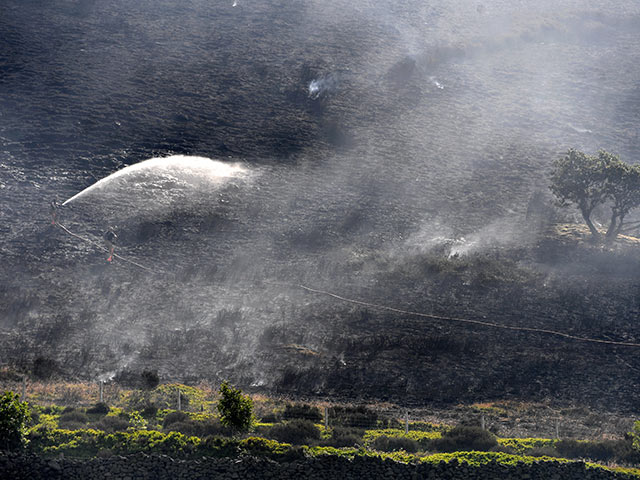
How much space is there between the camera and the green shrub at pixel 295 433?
28.3 m

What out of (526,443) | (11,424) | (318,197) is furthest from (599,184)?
(11,424)

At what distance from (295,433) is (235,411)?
7.82 feet

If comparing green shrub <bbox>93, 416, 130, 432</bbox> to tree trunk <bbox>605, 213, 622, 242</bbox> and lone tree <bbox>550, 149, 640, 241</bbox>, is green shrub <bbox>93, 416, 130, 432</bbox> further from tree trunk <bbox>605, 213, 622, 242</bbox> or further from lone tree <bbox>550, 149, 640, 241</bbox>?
tree trunk <bbox>605, 213, 622, 242</bbox>

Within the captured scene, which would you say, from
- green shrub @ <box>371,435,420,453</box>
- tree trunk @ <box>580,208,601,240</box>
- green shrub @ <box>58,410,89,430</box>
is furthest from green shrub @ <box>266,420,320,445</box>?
tree trunk @ <box>580,208,601,240</box>

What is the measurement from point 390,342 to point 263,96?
3473cm

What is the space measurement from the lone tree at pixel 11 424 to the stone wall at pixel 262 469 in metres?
0.59

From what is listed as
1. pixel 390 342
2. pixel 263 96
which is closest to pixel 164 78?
pixel 263 96

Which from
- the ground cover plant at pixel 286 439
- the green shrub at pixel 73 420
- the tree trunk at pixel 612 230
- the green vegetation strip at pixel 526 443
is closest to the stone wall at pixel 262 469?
the ground cover plant at pixel 286 439

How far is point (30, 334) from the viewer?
39.9 metres

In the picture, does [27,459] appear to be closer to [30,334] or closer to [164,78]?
[30,334]

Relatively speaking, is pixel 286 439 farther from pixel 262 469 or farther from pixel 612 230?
pixel 612 230

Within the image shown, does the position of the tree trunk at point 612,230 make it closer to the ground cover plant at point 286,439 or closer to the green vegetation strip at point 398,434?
the ground cover plant at point 286,439

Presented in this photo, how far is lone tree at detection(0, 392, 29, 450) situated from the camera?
2620cm

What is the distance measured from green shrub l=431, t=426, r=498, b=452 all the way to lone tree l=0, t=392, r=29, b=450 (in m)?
14.8
